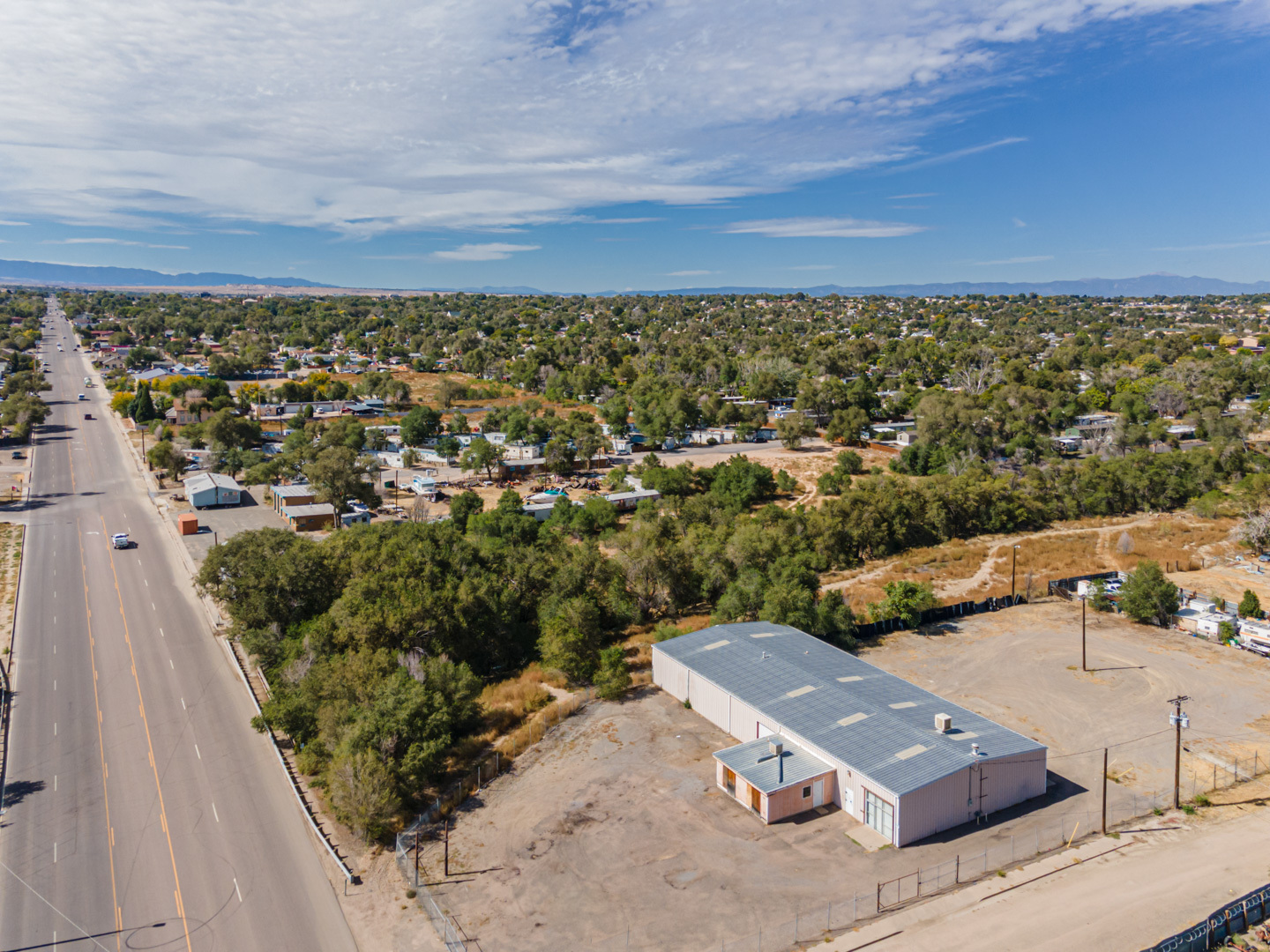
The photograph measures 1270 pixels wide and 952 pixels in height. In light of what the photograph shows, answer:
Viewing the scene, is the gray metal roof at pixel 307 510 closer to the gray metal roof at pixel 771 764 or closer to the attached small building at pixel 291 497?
the attached small building at pixel 291 497

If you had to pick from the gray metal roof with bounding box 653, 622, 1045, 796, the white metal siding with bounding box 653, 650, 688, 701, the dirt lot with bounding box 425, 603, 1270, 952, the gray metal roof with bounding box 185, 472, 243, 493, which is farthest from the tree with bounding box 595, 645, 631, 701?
the gray metal roof with bounding box 185, 472, 243, 493

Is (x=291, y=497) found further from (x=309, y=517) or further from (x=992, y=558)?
(x=992, y=558)

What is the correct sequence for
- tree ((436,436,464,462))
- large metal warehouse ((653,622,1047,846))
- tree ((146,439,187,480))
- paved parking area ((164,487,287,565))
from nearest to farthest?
large metal warehouse ((653,622,1047,846)) → paved parking area ((164,487,287,565)) → tree ((146,439,187,480)) → tree ((436,436,464,462))

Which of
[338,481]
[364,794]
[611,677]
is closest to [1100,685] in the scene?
[611,677]

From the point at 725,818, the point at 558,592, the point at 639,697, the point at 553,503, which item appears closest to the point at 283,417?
the point at 553,503

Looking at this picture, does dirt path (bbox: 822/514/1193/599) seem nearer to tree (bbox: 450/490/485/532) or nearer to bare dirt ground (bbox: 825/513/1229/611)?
bare dirt ground (bbox: 825/513/1229/611)

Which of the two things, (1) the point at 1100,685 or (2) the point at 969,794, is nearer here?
(2) the point at 969,794
